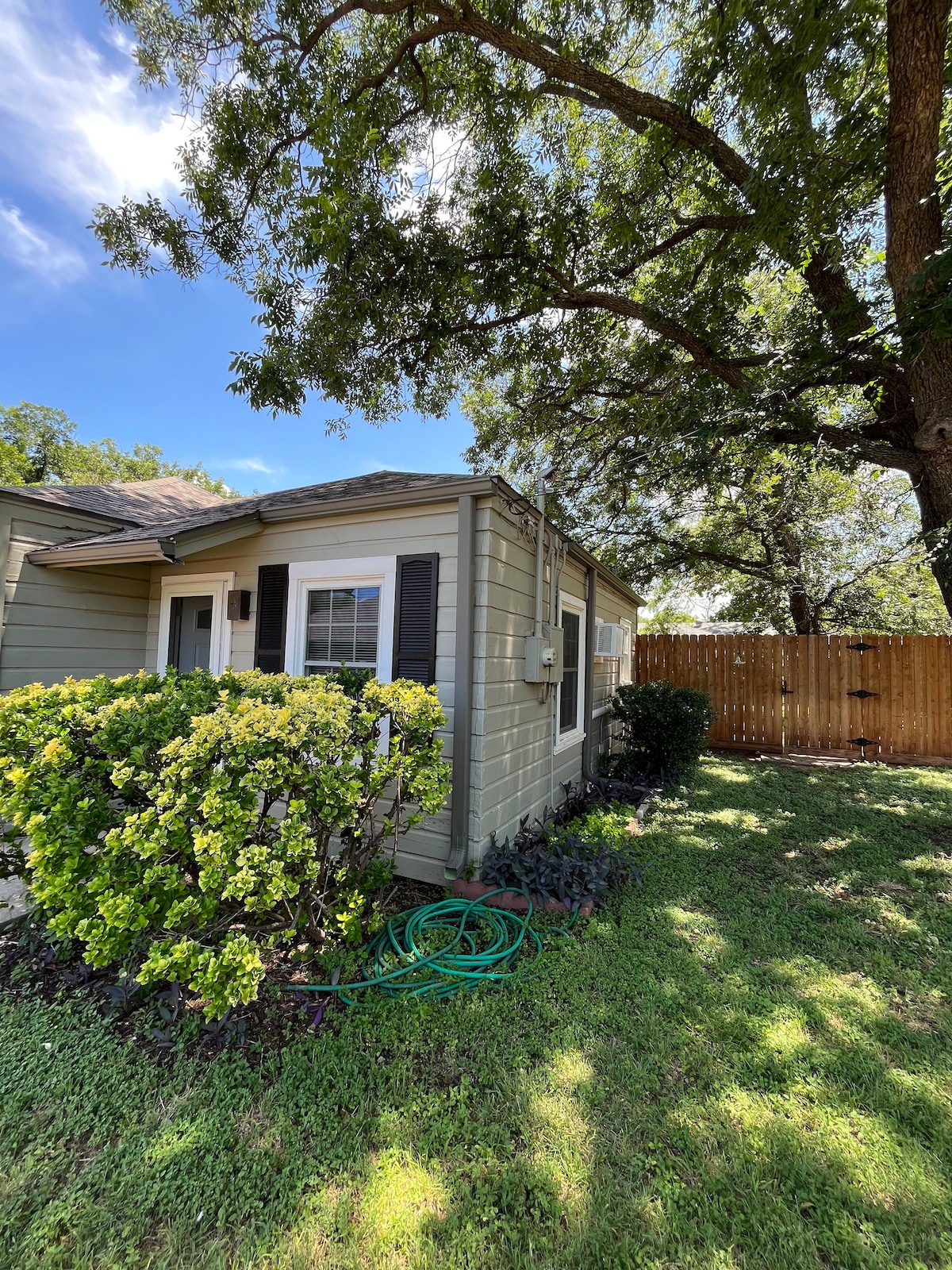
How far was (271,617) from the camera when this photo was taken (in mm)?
4312

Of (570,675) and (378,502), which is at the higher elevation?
(378,502)

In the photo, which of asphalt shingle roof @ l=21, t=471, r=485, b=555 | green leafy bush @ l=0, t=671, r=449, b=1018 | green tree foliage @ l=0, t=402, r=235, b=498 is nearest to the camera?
green leafy bush @ l=0, t=671, r=449, b=1018

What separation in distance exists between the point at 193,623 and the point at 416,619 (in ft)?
9.21

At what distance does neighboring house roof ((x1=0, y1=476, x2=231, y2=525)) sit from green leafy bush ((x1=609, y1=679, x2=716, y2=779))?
6.26m

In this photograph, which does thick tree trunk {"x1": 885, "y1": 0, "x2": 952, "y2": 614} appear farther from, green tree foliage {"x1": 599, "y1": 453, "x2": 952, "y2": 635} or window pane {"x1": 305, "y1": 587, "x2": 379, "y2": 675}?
window pane {"x1": 305, "y1": 587, "x2": 379, "y2": 675}

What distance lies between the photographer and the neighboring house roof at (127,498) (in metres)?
5.02

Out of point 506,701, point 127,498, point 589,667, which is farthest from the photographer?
point 589,667

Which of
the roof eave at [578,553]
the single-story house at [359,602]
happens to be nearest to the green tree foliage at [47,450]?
the single-story house at [359,602]

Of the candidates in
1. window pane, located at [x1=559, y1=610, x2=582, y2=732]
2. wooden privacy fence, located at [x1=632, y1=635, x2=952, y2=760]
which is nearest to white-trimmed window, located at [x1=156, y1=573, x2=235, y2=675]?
window pane, located at [x1=559, y1=610, x2=582, y2=732]

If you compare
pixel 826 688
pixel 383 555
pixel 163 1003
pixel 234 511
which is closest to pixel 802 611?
pixel 826 688

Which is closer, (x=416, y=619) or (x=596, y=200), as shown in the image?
(x=416, y=619)

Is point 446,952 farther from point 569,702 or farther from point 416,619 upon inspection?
point 569,702

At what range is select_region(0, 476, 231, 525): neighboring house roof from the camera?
5.02 metres

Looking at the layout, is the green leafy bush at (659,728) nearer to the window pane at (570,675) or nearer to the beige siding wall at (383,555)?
the window pane at (570,675)
